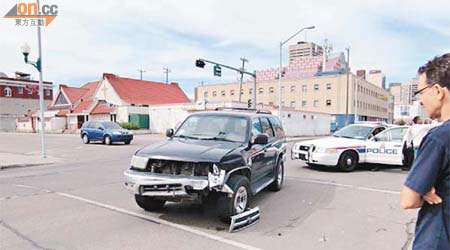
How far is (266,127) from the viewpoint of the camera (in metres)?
6.93

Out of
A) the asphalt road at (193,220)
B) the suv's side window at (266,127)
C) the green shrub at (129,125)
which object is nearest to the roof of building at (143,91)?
the green shrub at (129,125)

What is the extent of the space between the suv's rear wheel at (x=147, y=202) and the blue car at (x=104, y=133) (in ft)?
53.7

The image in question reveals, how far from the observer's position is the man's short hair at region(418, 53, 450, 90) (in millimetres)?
1709

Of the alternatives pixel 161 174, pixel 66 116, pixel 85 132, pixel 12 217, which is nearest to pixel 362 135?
pixel 161 174

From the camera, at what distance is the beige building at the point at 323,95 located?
5788cm

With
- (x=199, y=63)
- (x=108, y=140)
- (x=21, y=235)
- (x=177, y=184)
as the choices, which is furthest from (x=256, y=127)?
(x=108, y=140)

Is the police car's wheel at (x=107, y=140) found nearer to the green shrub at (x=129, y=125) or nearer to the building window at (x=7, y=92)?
the green shrub at (x=129, y=125)

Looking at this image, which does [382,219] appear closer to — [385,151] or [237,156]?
[237,156]

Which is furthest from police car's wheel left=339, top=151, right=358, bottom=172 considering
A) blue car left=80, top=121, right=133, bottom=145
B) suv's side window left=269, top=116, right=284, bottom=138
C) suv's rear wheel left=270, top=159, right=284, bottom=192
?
blue car left=80, top=121, right=133, bottom=145

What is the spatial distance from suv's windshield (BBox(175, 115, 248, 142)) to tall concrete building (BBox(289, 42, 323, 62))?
84054 millimetres

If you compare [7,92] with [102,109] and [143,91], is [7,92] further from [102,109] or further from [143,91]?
[143,91]

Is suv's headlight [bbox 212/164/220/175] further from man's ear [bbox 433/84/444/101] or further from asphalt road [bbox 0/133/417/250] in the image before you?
man's ear [bbox 433/84/444/101]

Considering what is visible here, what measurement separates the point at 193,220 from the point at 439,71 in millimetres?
4120

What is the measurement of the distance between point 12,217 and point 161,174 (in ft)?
9.22
